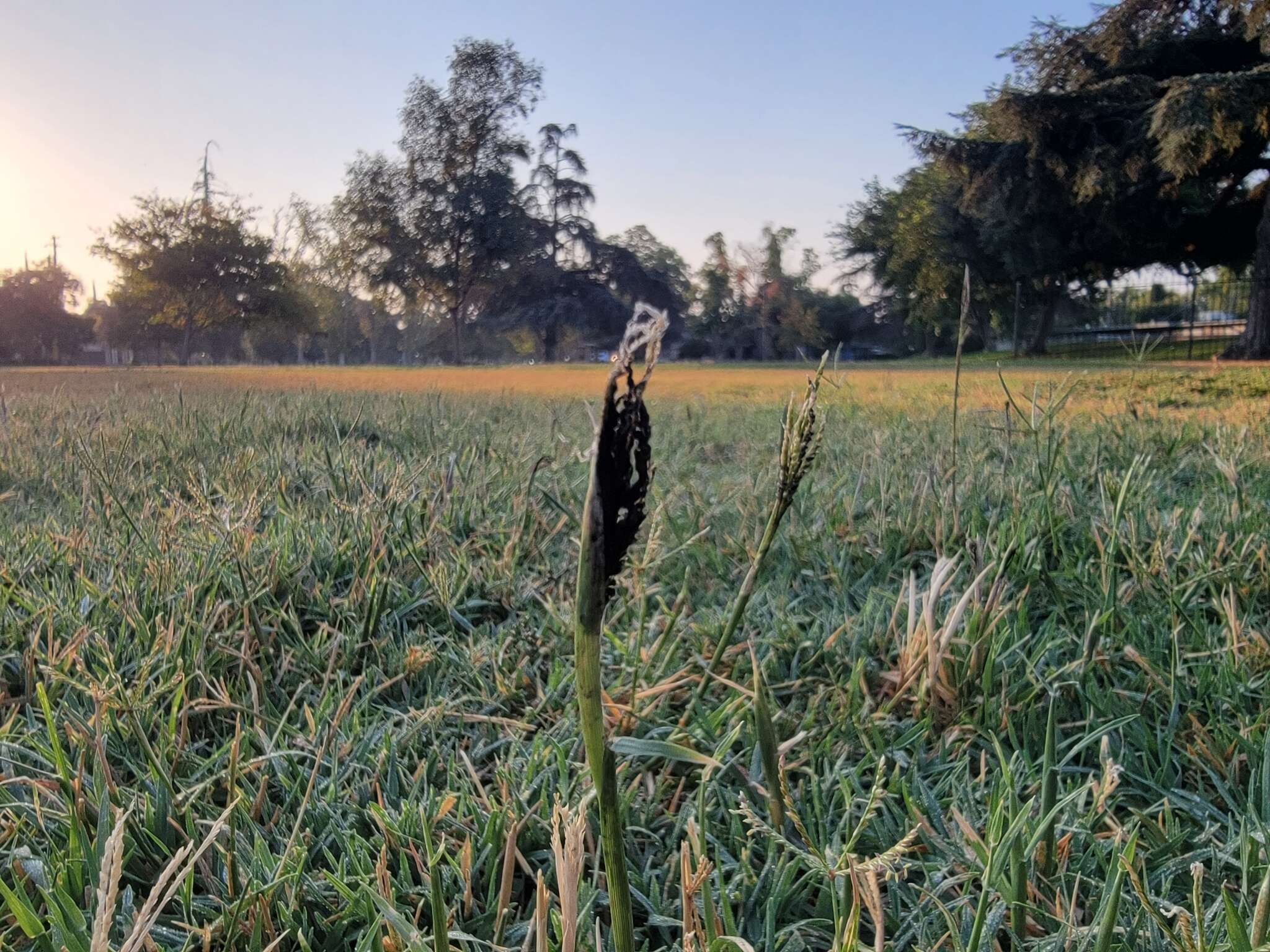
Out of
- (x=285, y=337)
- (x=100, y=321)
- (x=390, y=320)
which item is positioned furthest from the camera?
(x=390, y=320)

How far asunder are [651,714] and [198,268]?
36955mm

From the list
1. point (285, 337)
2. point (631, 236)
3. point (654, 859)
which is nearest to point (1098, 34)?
point (654, 859)

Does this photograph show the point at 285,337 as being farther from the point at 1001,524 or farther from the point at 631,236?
the point at 1001,524

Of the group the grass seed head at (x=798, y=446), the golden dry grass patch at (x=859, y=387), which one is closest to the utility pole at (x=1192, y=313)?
the golden dry grass patch at (x=859, y=387)

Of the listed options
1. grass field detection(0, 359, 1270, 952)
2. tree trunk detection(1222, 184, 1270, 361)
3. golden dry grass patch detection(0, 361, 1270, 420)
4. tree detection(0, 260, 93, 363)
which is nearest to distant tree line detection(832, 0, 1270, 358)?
tree trunk detection(1222, 184, 1270, 361)

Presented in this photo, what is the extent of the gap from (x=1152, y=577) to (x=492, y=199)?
107 ft

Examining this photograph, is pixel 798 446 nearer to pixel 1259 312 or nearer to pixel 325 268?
pixel 1259 312

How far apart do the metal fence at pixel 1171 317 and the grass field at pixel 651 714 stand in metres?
19.7

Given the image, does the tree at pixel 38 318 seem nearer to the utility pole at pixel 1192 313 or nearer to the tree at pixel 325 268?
the tree at pixel 325 268

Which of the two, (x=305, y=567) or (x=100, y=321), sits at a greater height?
(x=100, y=321)

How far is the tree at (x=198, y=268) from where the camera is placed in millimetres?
31984

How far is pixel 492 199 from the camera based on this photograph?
31188 millimetres

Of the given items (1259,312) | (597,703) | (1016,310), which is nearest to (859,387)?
(597,703)

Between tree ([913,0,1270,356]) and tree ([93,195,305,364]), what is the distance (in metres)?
27.5
